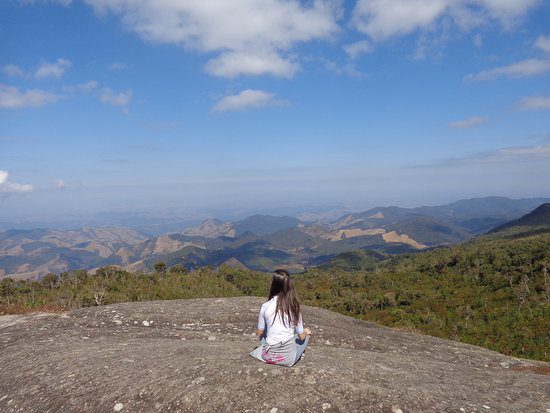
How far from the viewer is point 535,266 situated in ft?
257

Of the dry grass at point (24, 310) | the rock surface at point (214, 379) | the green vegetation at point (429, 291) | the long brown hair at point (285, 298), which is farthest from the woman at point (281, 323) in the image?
the green vegetation at point (429, 291)

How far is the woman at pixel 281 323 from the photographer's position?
32.1ft

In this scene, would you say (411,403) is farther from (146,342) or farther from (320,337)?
(146,342)

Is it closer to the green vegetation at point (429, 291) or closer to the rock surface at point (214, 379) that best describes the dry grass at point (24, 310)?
the green vegetation at point (429, 291)

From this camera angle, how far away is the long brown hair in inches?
384

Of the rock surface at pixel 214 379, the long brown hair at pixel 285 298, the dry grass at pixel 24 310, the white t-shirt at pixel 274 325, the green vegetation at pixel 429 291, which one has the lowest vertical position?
the green vegetation at pixel 429 291

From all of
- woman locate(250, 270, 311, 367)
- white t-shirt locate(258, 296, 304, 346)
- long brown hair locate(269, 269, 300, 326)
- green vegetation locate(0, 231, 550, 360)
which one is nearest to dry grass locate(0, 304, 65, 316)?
green vegetation locate(0, 231, 550, 360)

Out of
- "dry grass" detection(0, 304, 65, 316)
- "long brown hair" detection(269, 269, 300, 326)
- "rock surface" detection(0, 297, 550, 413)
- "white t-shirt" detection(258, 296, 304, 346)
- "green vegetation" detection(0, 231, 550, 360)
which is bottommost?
"green vegetation" detection(0, 231, 550, 360)

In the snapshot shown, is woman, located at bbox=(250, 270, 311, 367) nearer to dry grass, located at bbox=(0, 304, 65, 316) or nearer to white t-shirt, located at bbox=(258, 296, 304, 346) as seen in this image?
white t-shirt, located at bbox=(258, 296, 304, 346)

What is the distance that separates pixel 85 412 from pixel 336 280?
116m

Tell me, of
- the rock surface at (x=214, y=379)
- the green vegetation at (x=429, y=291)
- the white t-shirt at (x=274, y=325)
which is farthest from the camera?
the green vegetation at (x=429, y=291)

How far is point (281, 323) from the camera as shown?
9.93m

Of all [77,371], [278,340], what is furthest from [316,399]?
[77,371]

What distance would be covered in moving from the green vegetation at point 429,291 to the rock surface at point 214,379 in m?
11.9
